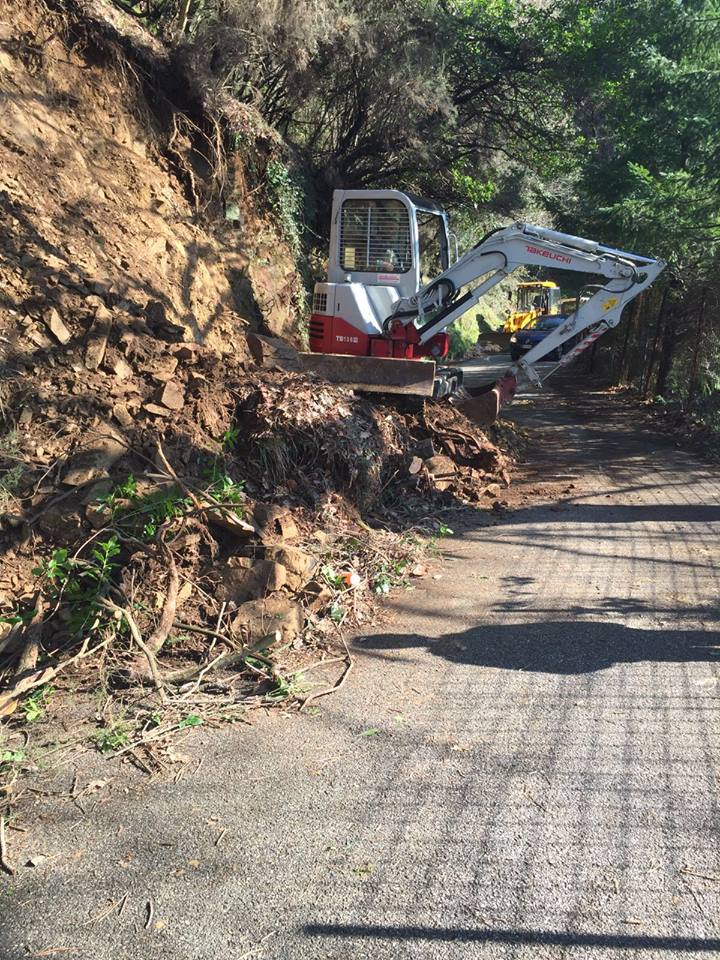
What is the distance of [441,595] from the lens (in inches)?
265

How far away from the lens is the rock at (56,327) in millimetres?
7086

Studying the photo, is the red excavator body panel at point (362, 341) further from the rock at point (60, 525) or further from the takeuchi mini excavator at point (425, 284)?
the rock at point (60, 525)

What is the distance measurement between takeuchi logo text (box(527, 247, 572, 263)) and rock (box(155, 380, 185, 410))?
605 cm

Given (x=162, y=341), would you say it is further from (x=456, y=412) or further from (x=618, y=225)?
(x=618, y=225)

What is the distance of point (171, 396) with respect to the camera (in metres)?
7.05

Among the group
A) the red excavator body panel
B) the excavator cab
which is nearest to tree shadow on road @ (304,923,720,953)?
the red excavator body panel

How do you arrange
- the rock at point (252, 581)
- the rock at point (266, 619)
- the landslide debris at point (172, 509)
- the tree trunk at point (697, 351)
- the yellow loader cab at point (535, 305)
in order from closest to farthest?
the landslide debris at point (172, 509) < the rock at point (266, 619) < the rock at point (252, 581) < the tree trunk at point (697, 351) < the yellow loader cab at point (535, 305)

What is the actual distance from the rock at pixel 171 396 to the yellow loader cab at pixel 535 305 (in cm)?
2522

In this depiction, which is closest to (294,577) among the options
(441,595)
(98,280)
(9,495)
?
(441,595)

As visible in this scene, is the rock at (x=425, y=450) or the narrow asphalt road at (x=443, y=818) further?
the rock at (x=425, y=450)

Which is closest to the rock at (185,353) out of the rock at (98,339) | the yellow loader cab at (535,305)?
the rock at (98,339)

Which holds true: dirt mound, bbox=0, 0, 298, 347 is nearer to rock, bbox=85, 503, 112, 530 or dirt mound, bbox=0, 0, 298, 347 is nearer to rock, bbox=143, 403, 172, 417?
rock, bbox=143, 403, 172, 417

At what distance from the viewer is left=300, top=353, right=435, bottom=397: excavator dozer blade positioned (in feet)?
33.3

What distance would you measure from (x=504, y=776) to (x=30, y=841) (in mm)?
2316
